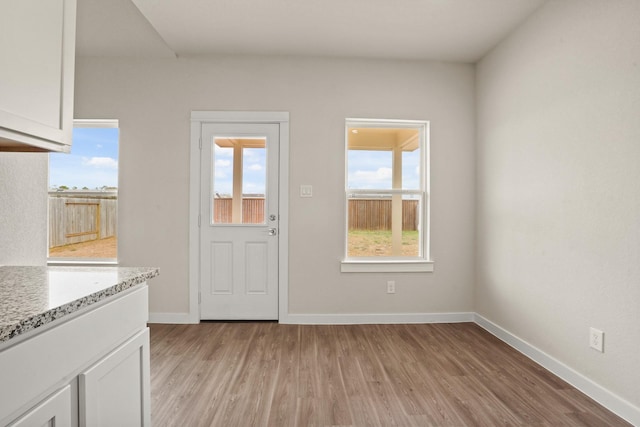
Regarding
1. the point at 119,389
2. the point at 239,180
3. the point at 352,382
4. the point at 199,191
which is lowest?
the point at 352,382

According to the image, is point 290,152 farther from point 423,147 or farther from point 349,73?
point 423,147

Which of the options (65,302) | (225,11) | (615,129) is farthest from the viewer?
(225,11)

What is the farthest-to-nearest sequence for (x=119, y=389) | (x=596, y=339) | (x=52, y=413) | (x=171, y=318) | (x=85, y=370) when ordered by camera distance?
(x=171, y=318)
(x=596, y=339)
(x=119, y=389)
(x=85, y=370)
(x=52, y=413)

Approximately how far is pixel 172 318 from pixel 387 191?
8.39ft

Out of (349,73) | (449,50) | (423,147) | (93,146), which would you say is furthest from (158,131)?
(449,50)

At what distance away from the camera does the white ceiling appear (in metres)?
2.56

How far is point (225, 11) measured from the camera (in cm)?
264

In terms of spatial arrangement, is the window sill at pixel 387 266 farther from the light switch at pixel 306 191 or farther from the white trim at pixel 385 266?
the light switch at pixel 306 191

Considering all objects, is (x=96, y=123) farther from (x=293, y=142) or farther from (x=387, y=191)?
(x=387, y=191)

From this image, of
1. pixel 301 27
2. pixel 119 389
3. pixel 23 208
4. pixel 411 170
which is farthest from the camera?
pixel 411 170

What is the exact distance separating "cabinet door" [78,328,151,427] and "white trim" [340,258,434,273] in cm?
231

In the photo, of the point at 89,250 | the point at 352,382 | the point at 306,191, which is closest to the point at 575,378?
the point at 352,382

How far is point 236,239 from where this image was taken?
134 inches

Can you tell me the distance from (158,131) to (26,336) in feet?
9.83
